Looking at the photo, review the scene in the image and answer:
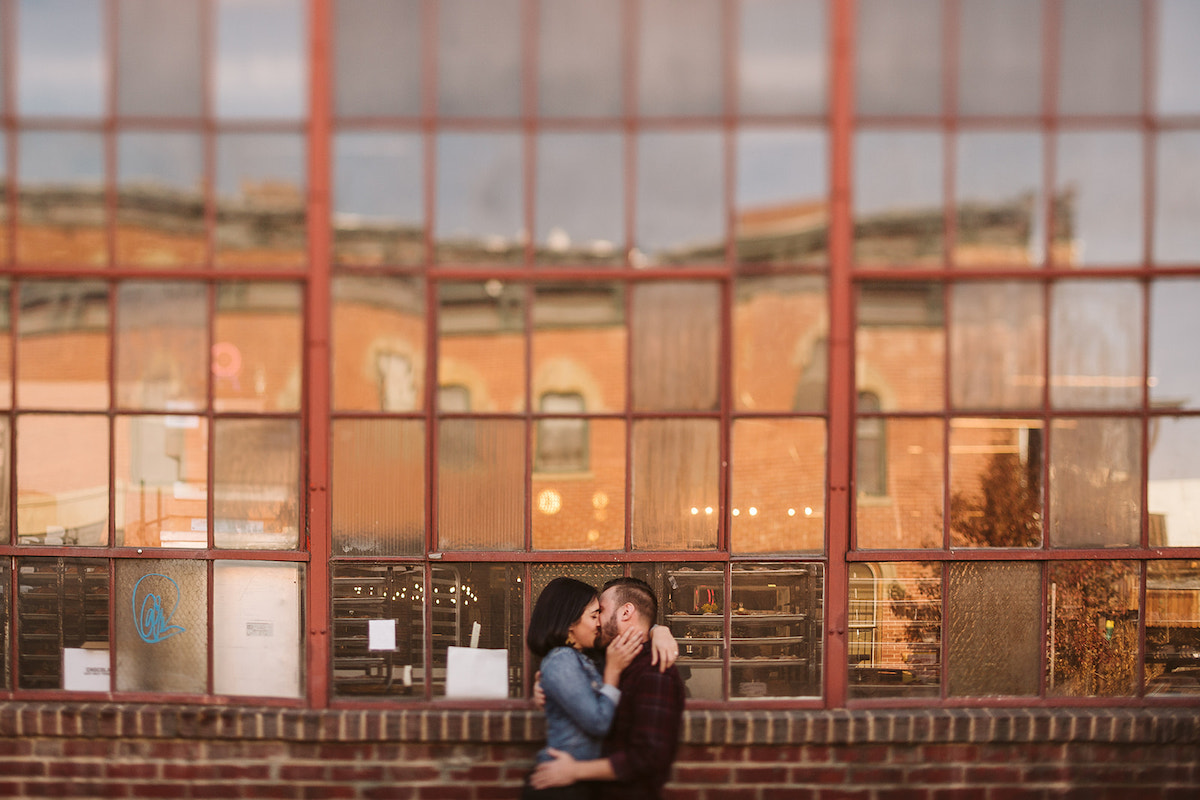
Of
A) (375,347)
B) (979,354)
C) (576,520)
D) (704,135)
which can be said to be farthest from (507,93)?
(979,354)

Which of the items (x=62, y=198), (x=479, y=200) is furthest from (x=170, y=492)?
(x=479, y=200)

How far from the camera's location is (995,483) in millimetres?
4266

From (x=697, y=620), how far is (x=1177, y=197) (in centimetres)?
318

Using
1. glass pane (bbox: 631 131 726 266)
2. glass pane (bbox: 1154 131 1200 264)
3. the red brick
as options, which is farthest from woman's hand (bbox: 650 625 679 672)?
glass pane (bbox: 1154 131 1200 264)

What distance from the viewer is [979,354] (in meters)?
4.27

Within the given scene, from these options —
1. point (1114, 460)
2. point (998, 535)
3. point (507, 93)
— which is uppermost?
point (507, 93)

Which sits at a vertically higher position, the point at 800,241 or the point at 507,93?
the point at 507,93

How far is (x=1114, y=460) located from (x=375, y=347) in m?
3.72

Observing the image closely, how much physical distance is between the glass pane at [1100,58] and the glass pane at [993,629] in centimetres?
233

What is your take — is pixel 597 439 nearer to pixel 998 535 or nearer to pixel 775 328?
pixel 775 328

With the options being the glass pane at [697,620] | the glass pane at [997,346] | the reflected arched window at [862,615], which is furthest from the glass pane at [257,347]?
the glass pane at [997,346]

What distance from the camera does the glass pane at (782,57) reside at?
4262mm

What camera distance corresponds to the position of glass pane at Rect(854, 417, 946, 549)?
13.9ft

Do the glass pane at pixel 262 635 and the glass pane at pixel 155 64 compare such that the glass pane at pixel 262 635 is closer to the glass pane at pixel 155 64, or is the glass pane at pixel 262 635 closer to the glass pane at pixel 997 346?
the glass pane at pixel 155 64
